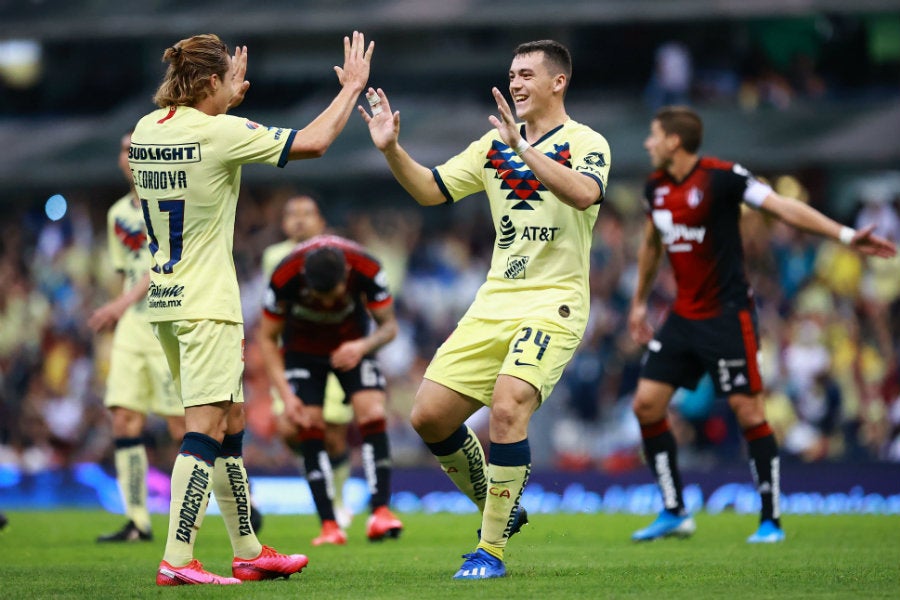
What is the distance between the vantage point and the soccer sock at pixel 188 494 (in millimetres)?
6652

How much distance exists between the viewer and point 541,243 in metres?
7.27

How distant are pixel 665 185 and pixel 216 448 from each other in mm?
4638

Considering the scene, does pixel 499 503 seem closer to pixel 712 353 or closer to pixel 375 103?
pixel 375 103

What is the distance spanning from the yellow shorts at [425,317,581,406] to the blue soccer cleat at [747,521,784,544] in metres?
3.10

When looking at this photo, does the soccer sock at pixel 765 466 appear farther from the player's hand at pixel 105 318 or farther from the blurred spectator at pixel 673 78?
the blurred spectator at pixel 673 78

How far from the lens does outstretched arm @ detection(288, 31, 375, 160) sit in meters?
6.72

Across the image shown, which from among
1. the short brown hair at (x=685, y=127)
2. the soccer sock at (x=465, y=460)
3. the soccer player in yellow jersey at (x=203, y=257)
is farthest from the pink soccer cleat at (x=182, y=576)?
the short brown hair at (x=685, y=127)

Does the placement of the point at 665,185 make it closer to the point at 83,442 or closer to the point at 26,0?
the point at 83,442

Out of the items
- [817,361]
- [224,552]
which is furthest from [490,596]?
[817,361]

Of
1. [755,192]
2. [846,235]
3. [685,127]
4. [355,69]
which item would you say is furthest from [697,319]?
[355,69]

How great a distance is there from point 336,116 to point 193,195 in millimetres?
836

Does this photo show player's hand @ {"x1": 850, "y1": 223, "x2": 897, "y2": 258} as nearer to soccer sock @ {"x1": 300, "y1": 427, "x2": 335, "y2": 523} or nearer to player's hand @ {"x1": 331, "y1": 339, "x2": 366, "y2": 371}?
player's hand @ {"x1": 331, "y1": 339, "x2": 366, "y2": 371}

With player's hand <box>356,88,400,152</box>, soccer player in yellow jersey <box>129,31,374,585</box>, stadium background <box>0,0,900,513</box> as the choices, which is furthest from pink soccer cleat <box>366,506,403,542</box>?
stadium background <box>0,0,900,513</box>

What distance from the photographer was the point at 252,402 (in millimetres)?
17328
